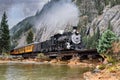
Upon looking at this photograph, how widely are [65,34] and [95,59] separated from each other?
12196 millimetres

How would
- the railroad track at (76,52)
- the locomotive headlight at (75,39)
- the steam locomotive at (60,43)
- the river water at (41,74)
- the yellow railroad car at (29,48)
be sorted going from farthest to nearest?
the yellow railroad car at (29,48) → the steam locomotive at (60,43) → the locomotive headlight at (75,39) → the railroad track at (76,52) → the river water at (41,74)

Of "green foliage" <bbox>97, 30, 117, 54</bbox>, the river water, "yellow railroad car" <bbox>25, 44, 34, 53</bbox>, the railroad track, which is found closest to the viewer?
the river water

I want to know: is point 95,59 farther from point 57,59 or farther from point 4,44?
point 4,44

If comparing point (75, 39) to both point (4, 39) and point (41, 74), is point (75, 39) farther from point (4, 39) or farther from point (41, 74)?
point (4, 39)

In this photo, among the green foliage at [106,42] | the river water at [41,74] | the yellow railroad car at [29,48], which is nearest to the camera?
the river water at [41,74]

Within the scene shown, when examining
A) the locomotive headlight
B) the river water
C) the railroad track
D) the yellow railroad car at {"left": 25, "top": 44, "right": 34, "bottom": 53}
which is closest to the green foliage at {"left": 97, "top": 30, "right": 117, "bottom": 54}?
the railroad track

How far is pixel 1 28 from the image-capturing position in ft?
395

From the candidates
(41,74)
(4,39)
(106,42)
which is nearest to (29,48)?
(4,39)

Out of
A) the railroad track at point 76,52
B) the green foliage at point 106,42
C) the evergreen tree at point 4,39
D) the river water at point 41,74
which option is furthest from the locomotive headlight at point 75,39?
the evergreen tree at point 4,39

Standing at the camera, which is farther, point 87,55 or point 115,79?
point 87,55

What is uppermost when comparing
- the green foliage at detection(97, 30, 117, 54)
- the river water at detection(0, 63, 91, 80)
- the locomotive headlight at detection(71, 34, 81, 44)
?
the locomotive headlight at detection(71, 34, 81, 44)

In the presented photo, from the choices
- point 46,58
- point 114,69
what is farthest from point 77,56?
point 114,69

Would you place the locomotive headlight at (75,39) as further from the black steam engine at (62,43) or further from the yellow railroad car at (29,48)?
the yellow railroad car at (29,48)

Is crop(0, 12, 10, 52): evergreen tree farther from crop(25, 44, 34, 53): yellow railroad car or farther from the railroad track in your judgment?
the railroad track
